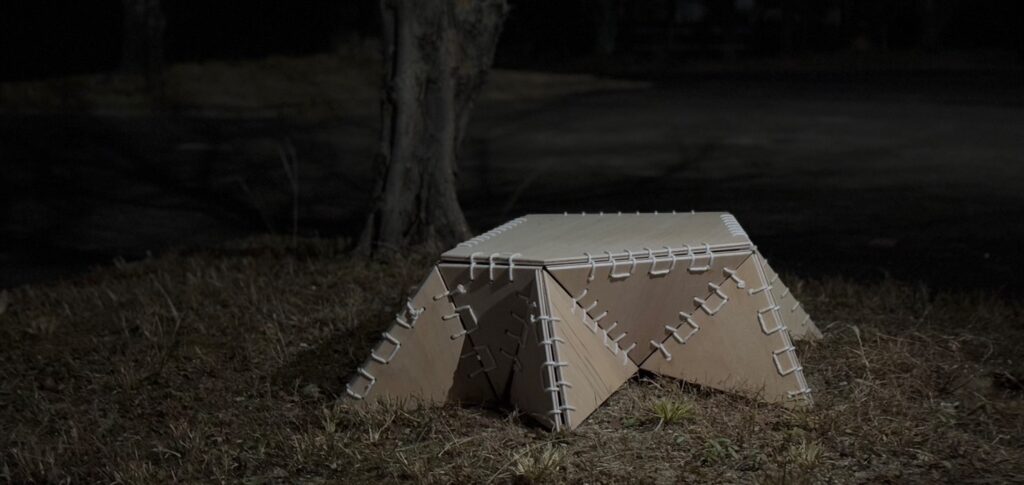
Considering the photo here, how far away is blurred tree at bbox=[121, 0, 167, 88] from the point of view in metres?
18.2

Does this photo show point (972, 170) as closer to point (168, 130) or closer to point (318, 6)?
point (168, 130)

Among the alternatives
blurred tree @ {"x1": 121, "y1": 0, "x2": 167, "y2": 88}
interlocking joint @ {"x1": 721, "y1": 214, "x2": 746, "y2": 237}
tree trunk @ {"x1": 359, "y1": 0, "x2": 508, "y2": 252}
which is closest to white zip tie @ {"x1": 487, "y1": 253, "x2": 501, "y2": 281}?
interlocking joint @ {"x1": 721, "y1": 214, "x2": 746, "y2": 237}

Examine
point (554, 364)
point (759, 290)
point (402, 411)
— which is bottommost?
point (402, 411)

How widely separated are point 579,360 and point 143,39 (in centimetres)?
1563

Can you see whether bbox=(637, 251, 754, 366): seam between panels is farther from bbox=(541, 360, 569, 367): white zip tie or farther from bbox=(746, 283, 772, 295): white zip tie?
bbox=(541, 360, 569, 367): white zip tie

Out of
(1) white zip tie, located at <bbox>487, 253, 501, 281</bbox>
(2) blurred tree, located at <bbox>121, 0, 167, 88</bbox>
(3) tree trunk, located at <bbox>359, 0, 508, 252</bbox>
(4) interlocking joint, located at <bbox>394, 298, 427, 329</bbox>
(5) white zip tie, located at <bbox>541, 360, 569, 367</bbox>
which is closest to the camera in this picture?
(5) white zip tie, located at <bbox>541, 360, 569, 367</bbox>

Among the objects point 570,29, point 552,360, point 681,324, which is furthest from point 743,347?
point 570,29

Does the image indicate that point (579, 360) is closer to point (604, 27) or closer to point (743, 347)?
point (743, 347)

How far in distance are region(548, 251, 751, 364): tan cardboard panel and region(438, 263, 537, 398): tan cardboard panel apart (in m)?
0.12

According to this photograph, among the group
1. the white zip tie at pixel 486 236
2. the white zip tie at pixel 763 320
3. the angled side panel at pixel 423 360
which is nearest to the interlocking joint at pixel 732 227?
the white zip tie at pixel 763 320

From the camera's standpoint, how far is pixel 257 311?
5.50m

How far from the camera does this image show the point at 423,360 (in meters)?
4.08

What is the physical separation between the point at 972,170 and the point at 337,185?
16.8 ft

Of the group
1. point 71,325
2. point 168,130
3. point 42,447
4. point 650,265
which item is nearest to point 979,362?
point 650,265
